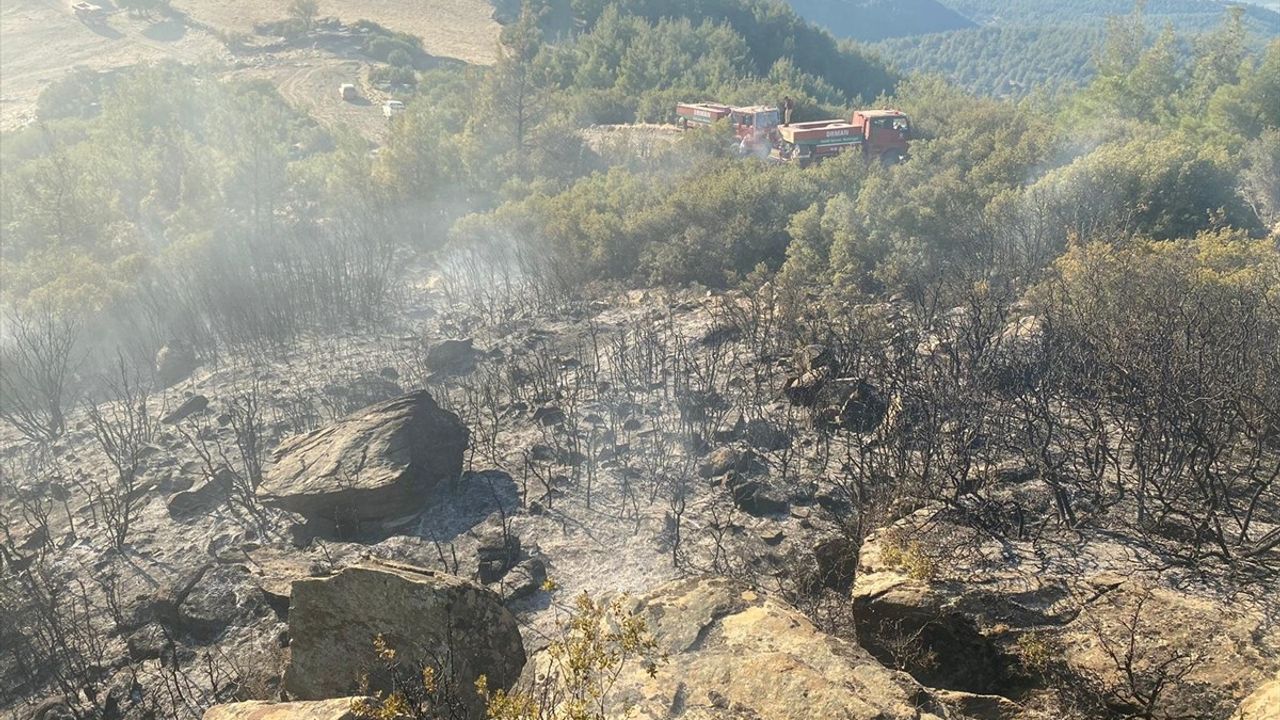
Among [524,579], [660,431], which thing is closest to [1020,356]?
[660,431]

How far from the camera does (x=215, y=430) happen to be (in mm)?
12828

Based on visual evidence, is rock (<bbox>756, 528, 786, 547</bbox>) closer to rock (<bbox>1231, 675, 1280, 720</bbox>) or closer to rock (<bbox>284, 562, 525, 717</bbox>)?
rock (<bbox>284, 562, 525, 717</bbox>)

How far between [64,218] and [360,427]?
19002 mm

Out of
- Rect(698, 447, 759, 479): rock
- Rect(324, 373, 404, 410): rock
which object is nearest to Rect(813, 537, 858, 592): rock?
Rect(698, 447, 759, 479): rock

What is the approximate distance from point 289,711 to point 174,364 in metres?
13.4

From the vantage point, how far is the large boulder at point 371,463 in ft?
31.1

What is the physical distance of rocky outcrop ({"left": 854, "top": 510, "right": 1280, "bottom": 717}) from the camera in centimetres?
501

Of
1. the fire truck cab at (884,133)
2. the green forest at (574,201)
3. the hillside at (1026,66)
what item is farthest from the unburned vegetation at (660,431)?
the hillside at (1026,66)

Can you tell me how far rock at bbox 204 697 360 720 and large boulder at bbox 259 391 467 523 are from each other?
4406 millimetres

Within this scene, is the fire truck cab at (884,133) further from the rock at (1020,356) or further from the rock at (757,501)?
the rock at (757,501)

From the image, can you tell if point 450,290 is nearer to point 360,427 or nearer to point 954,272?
point 360,427

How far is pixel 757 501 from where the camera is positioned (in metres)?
9.41

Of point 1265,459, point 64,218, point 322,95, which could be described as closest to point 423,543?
point 1265,459

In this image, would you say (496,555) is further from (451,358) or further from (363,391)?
(451,358)
